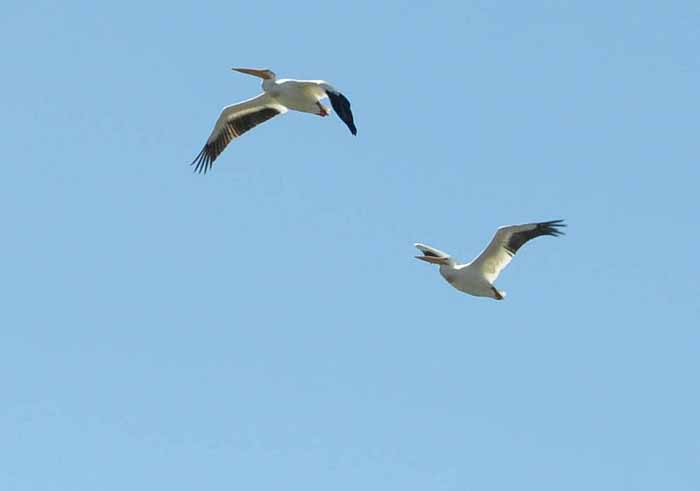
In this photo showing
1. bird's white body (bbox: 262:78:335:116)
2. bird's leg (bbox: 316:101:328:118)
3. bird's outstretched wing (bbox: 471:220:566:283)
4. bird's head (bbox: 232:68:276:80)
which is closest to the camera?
bird's outstretched wing (bbox: 471:220:566:283)

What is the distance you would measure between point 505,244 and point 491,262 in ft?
1.20

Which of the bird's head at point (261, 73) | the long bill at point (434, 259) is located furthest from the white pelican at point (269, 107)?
the long bill at point (434, 259)

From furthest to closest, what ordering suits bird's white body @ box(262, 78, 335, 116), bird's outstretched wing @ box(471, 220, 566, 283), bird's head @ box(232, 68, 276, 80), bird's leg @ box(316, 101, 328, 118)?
bird's head @ box(232, 68, 276, 80) < bird's leg @ box(316, 101, 328, 118) < bird's white body @ box(262, 78, 335, 116) < bird's outstretched wing @ box(471, 220, 566, 283)

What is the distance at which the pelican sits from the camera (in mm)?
23062

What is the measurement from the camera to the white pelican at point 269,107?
79.7ft

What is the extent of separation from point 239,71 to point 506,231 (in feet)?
19.1

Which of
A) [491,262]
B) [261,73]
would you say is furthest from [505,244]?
[261,73]

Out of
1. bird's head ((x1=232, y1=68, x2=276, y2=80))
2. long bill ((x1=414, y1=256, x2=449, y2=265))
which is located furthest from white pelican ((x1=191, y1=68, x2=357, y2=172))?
long bill ((x1=414, y1=256, x2=449, y2=265))

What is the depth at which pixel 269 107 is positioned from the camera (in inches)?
1080

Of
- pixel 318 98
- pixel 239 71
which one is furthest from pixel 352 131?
pixel 239 71

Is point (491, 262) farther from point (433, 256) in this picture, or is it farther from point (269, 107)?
point (269, 107)

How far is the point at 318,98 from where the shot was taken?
25234 millimetres

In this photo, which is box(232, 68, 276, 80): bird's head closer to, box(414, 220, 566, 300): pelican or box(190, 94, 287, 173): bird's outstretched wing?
box(190, 94, 287, 173): bird's outstretched wing

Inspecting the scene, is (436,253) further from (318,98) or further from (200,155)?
(200,155)
